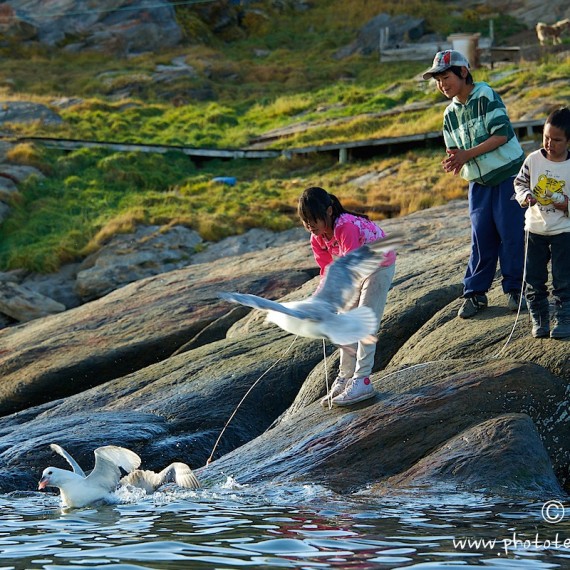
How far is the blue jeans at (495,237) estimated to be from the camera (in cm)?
846

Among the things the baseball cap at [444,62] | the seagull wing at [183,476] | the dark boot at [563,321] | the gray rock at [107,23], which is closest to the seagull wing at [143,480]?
the seagull wing at [183,476]

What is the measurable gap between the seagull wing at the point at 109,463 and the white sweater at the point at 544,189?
3111 mm

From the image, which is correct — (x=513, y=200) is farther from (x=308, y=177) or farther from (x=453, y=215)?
(x=308, y=177)

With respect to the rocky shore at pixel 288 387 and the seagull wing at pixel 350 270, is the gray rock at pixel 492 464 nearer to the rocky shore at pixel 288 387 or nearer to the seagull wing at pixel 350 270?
the rocky shore at pixel 288 387

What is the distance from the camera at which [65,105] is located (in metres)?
34.7

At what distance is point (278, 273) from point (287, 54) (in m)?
32.4

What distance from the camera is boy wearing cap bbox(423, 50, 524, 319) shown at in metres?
8.31

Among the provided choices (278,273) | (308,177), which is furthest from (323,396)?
(308,177)

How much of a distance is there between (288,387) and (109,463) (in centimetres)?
222

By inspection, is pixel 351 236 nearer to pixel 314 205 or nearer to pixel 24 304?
pixel 314 205

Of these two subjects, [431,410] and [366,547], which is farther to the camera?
[431,410]

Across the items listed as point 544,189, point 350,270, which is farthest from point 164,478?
point 544,189

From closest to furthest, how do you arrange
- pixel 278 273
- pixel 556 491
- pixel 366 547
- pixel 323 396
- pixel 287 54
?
pixel 366 547
pixel 556 491
pixel 323 396
pixel 278 273
pixel 287 54

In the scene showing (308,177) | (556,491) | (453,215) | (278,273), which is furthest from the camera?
(308,177)
